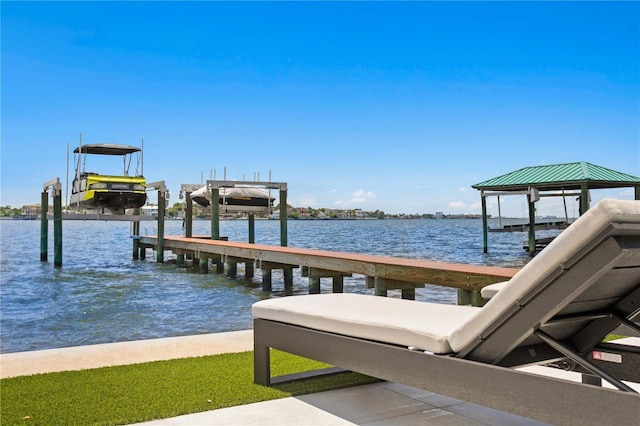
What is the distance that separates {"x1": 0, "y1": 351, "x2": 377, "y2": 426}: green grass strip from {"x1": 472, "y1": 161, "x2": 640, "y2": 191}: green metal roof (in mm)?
17086

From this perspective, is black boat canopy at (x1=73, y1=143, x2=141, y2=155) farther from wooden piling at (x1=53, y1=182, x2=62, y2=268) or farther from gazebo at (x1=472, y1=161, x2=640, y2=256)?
gazebo at (x1=472, y1=161, x2=640, y2=256)

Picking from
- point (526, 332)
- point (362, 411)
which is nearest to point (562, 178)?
point (362, 411)

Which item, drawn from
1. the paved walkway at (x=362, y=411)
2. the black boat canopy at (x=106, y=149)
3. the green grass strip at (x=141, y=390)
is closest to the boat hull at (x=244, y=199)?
the black boat canopy at (x=106, y=149)

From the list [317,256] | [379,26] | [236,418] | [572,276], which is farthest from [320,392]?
[379,26]

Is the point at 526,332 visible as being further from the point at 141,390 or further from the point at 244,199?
the point at 244,199

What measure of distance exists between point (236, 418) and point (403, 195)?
152 ft

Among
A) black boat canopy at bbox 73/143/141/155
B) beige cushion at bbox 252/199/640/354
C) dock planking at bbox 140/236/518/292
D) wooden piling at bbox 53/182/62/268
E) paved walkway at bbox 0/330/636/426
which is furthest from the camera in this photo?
black boat canopy at bbox 73/143/141/155

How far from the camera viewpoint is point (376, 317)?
8.38ft

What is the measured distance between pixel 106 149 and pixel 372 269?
14.4m

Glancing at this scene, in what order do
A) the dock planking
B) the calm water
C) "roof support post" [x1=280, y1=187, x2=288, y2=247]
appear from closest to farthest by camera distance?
the dock planking < the calm water < "roof support post" [x1=280, y1=187, x2=288, y2=247]

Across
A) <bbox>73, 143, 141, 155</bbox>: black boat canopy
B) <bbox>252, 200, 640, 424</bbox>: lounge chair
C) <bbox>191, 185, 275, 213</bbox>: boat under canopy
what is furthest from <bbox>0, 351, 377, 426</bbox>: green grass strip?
<bbox>191, 185, 275, 213</bbox>: boat under canopy

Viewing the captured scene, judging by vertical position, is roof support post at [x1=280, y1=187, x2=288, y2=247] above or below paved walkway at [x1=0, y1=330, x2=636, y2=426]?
above

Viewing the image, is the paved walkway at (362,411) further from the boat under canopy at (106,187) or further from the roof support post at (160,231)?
the boat under canopy at (106,187)

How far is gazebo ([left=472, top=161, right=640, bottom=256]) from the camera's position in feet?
60.7
